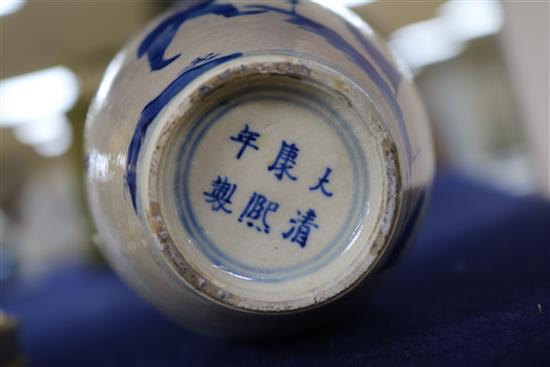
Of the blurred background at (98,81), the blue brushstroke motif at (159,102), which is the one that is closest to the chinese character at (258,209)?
the blue brushstroke motif at (159,102)

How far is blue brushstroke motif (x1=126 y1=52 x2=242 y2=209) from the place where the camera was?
777 millimetres

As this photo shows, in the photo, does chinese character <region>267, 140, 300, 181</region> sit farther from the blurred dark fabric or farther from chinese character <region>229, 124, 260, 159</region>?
the blurred dark fabric

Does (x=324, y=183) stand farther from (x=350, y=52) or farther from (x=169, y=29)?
(x=169, y=29)

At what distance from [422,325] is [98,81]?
3.67 metres

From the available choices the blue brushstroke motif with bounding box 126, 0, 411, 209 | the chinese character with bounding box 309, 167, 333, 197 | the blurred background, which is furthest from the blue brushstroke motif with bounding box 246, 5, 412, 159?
the blurred background

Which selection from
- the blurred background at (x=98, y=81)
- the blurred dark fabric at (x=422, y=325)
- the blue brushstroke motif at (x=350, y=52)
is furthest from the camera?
the blurred background at (x=98, y=81)

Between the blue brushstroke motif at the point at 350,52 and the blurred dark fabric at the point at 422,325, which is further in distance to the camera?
the blue brushstroke motif at the point at 350,52

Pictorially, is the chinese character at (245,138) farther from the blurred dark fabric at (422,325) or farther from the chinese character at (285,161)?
the blurred dark fabric at (422,325)

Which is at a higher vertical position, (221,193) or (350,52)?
(350,52)

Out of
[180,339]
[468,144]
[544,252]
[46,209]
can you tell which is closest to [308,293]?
[180,339]

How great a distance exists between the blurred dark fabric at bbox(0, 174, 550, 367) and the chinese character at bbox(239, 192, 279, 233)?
6.5 inches

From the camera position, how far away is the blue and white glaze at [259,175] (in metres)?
0.75

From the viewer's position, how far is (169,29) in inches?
35.2

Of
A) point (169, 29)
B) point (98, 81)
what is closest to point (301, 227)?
point (169, 29)
